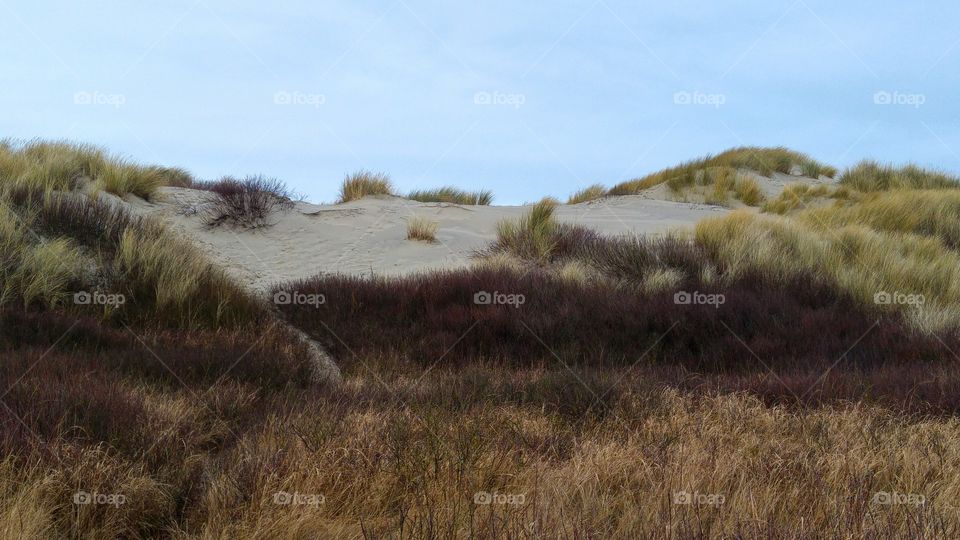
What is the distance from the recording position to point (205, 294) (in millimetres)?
6379

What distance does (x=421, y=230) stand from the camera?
9781mm

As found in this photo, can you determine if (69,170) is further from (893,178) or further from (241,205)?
(893,178)

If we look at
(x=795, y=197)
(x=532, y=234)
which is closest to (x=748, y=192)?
(x=795, y=197)

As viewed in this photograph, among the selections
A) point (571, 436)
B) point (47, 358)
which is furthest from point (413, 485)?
point (47, 358)

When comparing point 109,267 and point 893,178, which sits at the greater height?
point 893,178

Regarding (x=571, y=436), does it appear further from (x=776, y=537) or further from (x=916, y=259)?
(x=916, y=259)

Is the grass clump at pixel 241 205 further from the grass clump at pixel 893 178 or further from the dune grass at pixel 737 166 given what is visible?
the grass clump at pixel 893 178

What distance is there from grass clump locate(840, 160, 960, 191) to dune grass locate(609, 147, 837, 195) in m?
2.39

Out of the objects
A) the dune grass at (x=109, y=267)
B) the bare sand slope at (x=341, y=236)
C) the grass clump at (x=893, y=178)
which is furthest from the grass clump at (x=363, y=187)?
the grass clump at (x=893, y=178)

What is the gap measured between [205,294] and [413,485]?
4223mm

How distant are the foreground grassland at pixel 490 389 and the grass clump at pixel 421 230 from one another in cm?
99

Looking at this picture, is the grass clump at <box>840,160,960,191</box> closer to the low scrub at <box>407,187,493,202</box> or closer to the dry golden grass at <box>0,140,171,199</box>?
the low scrub at <box>407,187,493,202</box>

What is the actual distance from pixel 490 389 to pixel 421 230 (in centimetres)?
559

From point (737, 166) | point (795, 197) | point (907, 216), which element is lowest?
point (907, 216)
